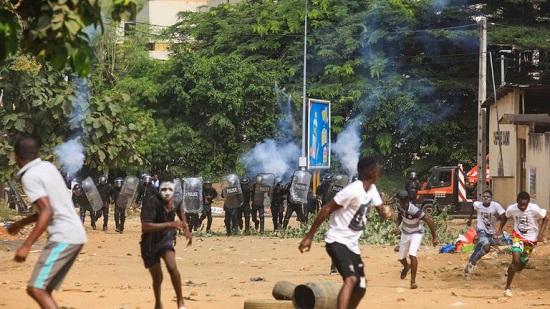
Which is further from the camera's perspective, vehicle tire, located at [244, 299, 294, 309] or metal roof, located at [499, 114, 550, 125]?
metal roof, located at [499, 114, 550, 125]

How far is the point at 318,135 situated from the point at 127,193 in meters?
9.63

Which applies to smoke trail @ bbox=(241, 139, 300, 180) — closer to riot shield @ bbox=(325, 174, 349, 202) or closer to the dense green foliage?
the dense green foliage

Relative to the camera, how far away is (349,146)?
1857 inches

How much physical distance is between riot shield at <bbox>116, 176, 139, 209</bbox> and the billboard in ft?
26.5

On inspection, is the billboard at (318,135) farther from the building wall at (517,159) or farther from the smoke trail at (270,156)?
the smoke trail at (270,156)

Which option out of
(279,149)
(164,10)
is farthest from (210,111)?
(164,10)

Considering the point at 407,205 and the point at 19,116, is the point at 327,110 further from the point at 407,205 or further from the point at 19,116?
the point at 407,205

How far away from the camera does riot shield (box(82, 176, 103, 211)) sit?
29.6m

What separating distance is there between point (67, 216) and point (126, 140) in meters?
21.4

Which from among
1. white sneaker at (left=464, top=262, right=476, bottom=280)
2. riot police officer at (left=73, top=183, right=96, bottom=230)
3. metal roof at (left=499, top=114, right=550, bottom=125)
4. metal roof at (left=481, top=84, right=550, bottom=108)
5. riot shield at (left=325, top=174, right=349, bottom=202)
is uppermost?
metal roof at (left=481, top=84, right=550, bottom=108)

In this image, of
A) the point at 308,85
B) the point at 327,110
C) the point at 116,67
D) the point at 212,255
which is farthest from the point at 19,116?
the point at 116,67

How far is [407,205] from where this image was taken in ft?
51.3

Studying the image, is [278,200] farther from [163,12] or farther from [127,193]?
[163,12]

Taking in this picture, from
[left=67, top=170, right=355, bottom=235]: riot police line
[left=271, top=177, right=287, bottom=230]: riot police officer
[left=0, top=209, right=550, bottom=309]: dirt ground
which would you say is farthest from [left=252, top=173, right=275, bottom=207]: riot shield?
[left=0, top=209, right=550, bottom=309]: dirt ground
